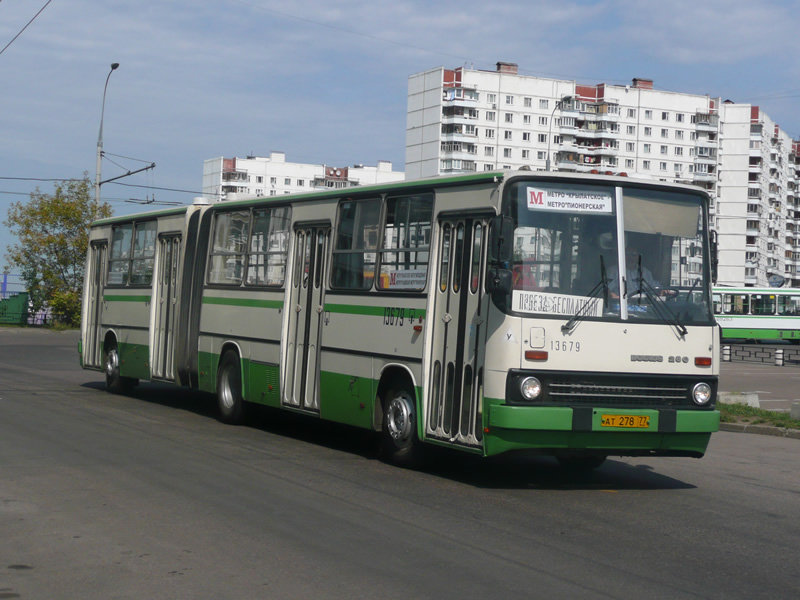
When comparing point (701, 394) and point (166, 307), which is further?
point (166, 307)

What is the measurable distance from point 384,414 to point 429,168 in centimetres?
11942

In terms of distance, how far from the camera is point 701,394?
34.2 feet

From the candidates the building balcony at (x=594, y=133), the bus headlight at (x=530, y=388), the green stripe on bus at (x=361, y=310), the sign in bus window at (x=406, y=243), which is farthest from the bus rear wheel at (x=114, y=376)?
the building balcony at (x=594, y=133)

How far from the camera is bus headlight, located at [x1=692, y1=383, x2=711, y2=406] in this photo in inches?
409

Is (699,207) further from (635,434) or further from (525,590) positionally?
(525,590)

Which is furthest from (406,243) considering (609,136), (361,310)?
(609,136)

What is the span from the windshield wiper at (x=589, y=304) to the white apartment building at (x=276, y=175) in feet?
505

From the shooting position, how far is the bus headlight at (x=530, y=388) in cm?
977

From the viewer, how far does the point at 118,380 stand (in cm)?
1931

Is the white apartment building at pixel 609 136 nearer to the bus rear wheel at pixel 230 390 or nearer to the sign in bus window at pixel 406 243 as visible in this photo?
the bus rear wheel at pixel 230 390

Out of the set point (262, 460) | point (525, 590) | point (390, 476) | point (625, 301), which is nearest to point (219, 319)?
point (262, 460)

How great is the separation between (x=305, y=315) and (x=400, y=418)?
2.57 metres

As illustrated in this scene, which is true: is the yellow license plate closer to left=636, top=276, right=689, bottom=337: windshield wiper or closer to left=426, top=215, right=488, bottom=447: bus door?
left=636, top=276, right=689, bottom=337: windshield wiper

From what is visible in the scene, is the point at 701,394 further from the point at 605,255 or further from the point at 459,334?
the point at 459,334
